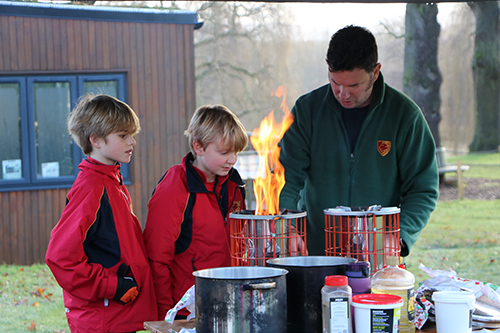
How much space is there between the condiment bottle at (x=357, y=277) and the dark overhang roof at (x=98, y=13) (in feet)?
24.9

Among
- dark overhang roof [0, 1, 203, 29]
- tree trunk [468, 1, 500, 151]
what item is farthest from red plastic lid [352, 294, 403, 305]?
tree trunk [468, 1, 500, 151]

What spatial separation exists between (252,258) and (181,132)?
7.13m

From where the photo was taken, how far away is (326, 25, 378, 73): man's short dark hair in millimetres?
2719

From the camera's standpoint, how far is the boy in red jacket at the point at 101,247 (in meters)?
2.46

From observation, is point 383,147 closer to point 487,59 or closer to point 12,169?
point 12,169

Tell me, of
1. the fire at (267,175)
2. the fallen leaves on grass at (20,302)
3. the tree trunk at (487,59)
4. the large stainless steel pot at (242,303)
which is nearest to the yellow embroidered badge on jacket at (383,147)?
the fire at (267,175)

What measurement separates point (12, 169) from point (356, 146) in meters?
7.06

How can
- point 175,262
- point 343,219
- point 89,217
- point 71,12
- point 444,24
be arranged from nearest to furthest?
point 343,219 → point 89,217 → point 175,262 → point 71,12 → point 444,24

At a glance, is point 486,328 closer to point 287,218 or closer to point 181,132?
point 287,218

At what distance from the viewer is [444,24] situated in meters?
22.4

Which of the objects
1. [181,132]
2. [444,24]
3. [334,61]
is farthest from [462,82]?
[334,61]

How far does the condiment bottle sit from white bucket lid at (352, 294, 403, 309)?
0.07m

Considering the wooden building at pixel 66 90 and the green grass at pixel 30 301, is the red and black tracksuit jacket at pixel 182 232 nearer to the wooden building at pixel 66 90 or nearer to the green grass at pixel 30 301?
the green grass at pixel 30 301

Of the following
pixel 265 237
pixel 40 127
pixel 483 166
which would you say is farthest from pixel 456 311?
pixel 483 166
